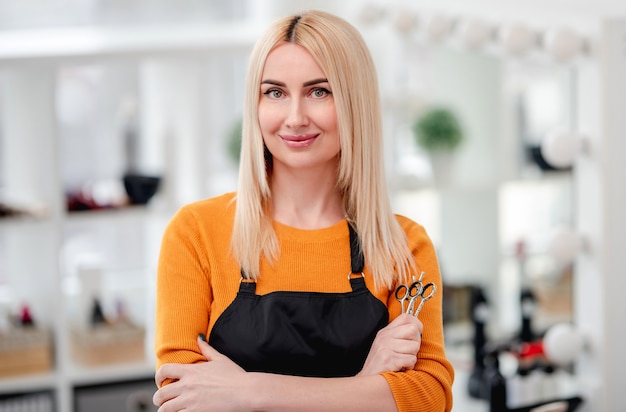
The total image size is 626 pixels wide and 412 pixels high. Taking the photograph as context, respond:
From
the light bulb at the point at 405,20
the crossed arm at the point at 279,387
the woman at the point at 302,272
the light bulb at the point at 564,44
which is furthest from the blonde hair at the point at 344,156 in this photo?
the light bulb at the point at 405,20

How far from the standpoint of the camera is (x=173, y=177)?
3.56 m

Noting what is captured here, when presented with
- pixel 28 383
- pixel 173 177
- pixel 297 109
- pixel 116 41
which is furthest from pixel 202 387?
pixel 116 41

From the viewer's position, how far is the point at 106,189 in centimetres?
384

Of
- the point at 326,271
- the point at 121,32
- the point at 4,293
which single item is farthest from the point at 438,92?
the point at 326,271

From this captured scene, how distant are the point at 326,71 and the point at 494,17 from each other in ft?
4.32

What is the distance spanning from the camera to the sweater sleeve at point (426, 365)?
1.57 metres

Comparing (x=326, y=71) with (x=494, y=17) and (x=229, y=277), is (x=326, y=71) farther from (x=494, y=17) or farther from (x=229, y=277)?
(x=494, y=17)

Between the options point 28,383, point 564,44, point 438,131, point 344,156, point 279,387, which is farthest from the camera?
point 438,131

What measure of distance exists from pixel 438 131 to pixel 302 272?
6.31 feet

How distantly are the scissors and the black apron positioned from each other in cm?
5

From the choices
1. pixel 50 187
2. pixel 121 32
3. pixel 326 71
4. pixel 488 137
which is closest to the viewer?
pixel 326 71

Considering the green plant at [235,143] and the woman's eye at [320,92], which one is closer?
the woman's eye at [320,92]

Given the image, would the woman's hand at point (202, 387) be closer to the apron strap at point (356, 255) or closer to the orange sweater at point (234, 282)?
the orange sweater at point (234, 282)

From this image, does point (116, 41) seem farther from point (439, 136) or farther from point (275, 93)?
point (275, 93)
